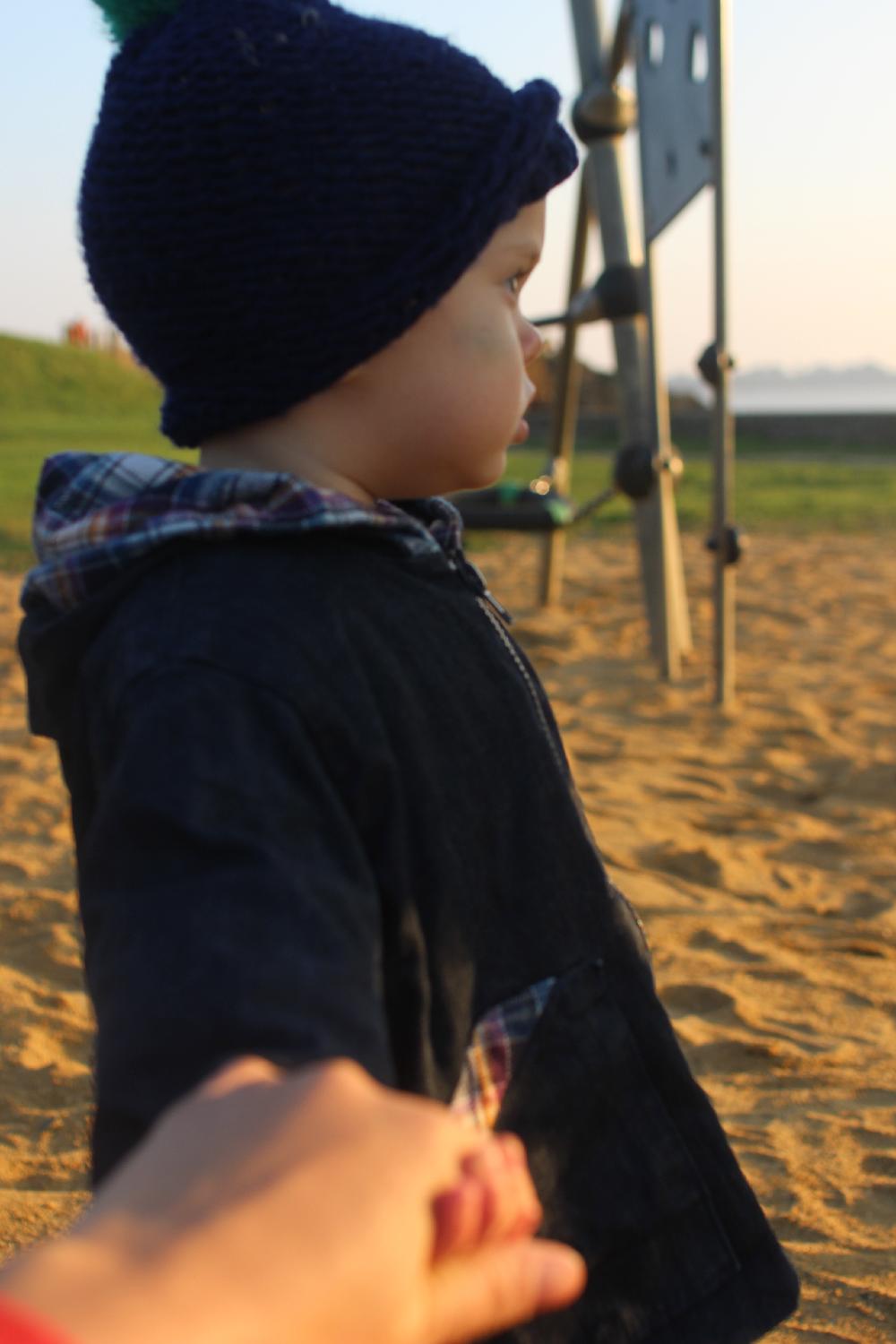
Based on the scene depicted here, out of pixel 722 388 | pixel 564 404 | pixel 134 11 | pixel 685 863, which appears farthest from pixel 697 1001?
pixel 564 404

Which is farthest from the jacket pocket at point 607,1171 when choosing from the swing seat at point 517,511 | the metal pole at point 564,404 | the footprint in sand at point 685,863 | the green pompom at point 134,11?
the metal pole at point 564,404

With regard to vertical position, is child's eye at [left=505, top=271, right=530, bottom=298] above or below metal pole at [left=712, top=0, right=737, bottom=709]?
above

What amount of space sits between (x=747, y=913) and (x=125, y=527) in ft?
8.17

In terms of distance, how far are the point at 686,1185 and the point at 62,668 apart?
638 mm

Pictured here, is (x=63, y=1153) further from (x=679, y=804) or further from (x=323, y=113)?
(x=679, y=804)


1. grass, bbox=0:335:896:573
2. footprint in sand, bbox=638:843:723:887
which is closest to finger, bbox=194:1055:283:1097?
grass, bbox=0:335:896:573

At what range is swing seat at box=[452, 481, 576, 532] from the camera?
222 inches

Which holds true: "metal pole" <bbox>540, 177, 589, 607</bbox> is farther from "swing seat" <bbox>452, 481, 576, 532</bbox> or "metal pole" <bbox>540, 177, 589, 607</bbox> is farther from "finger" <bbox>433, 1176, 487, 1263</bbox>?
"finger" <bbox>433, 1176, 487, 1263</bbox>

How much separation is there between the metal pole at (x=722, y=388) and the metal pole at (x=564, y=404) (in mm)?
913

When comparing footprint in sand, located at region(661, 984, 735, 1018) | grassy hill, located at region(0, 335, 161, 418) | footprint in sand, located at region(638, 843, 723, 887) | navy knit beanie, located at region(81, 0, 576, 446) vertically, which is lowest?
grassy hill, located at region(0, 335, 161, 418)

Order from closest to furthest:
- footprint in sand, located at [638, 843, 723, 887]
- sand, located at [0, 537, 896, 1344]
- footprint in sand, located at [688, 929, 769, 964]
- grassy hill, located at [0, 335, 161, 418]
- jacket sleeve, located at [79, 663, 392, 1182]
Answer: jacket sleeve, located at [79, 663, 392, 1182] < sand, located at [0, 537, 896, 1344] < footprint in sand, located at [688, 929, 769, 964] < footprint in sand, located at [638, 843, 723, 887] < grassy hill, located at [0, 335, 161, 418]

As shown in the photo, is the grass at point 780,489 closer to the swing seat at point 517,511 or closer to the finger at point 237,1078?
the swing seat at point 517,511

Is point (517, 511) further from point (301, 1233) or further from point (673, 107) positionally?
point (301, 1233)

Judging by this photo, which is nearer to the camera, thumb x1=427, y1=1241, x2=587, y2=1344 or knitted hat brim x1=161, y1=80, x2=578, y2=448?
thumb x1=427, y1=1241, x2=587, y2=1344
